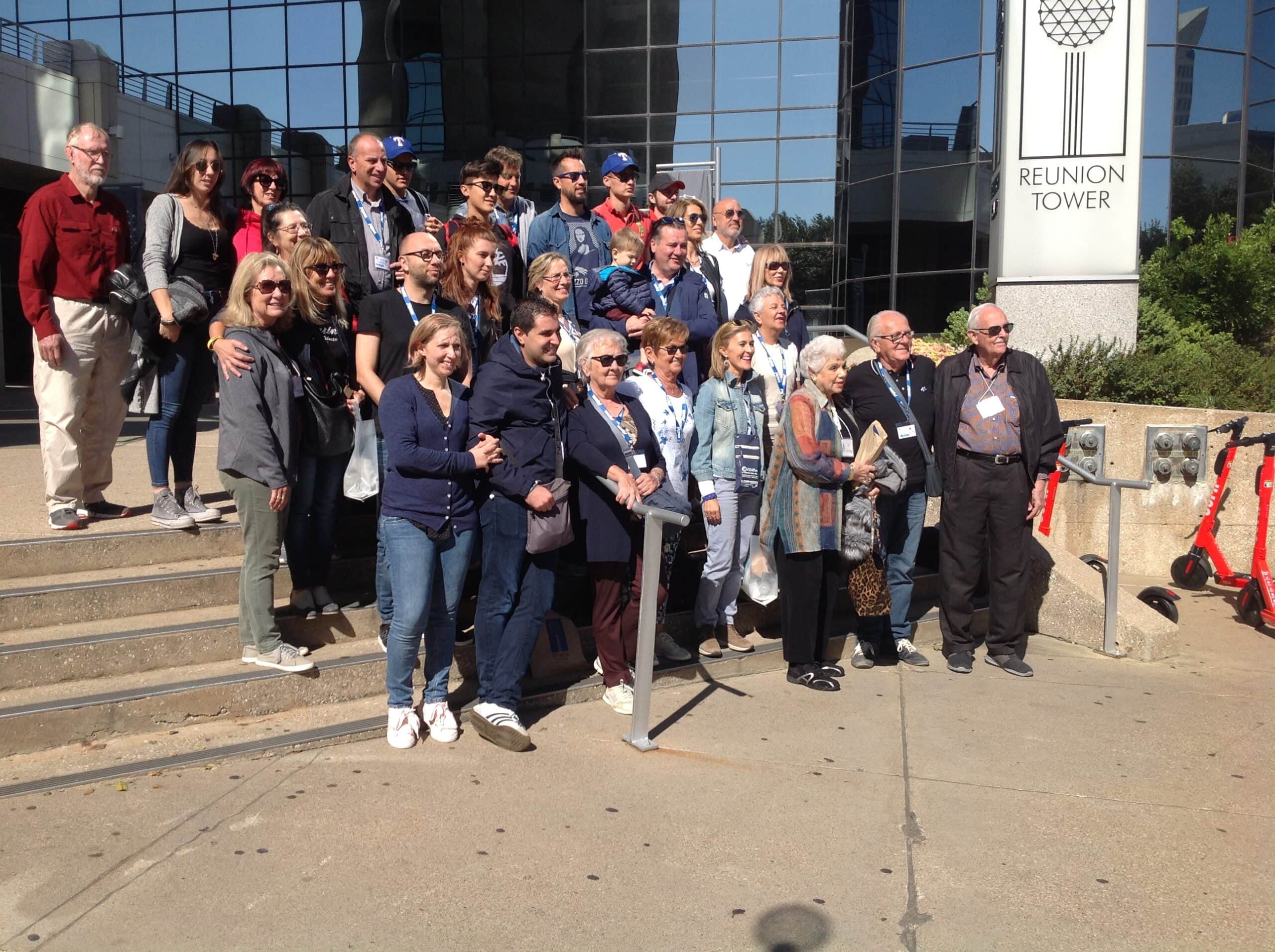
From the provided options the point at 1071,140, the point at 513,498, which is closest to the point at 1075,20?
the point at 1071,140

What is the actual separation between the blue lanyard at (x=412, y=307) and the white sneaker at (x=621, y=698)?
203cm

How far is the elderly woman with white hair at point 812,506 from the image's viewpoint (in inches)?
233

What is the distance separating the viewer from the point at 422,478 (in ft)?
15.8

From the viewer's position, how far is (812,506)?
5930 mm

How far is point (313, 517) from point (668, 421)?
184 centimetres

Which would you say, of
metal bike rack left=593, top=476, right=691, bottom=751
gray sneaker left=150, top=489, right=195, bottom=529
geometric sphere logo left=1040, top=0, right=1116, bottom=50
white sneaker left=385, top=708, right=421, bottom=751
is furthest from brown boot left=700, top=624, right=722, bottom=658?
geometric sphere logo left=1040, top=0, right=1116, bottom=50

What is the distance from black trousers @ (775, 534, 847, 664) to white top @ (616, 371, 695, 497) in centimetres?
70

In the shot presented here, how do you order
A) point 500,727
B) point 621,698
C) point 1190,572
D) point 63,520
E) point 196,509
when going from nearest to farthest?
point 500,727, point 621,698, point 63,520, point 196,509, point 1190,572

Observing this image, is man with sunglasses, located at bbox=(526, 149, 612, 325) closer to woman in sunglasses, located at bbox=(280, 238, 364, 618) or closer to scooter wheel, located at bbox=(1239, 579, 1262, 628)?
woman in sunglasses, located at bbox=(280, 238, 364, 618)

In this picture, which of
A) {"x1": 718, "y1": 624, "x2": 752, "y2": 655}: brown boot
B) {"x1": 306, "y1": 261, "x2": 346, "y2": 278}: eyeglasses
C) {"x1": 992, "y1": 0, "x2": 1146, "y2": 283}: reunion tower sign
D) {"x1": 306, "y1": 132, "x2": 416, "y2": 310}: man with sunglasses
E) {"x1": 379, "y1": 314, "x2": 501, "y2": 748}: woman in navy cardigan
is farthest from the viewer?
{"x1": 992, "y1": 0, "x2": 1146, "y2": 283}: reunion tower sign

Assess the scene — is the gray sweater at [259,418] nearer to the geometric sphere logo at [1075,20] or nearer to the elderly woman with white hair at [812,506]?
the elderly woman with white hair at [812,506]

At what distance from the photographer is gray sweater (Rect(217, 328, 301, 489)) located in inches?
195

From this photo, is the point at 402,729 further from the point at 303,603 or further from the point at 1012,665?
the point at 1012,665

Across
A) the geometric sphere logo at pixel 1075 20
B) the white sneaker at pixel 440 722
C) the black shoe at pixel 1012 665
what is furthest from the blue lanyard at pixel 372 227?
the geometric sphere logo at pixel 1075 20
